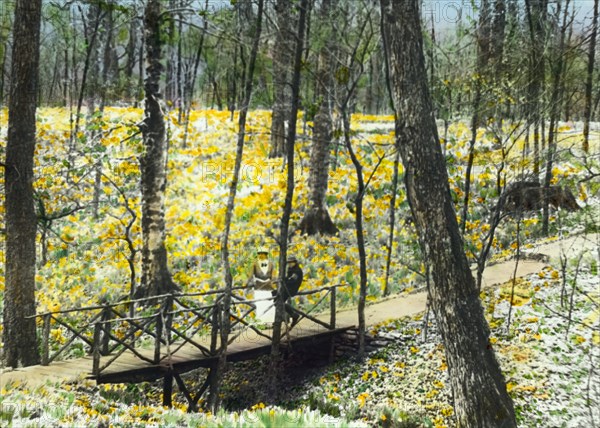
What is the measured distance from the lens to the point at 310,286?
14.0 m

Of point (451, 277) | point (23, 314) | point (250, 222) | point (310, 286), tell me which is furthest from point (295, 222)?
point (451, 277)

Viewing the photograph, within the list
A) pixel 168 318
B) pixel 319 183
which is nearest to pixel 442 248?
pixel 168 318

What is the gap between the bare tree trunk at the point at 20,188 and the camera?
848 centimetres

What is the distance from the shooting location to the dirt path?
1205 centimetres

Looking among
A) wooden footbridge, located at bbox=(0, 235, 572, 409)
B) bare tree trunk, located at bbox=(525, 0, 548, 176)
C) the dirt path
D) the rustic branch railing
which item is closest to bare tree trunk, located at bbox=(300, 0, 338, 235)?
wooden footbridge, located at bbox=(0, 235, 572, 409)

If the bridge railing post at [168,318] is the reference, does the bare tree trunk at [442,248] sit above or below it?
above

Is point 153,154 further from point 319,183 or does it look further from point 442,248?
point 442,248

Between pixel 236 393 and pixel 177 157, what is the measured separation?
13930mm

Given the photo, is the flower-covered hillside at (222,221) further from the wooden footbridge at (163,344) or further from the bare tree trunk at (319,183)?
the wooden footbridge at (163,344)

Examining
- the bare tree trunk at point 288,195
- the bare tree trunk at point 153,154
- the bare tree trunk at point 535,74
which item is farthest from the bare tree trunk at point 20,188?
the bare tree trunk at point 535,74

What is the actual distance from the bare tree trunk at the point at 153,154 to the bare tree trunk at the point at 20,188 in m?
2.97

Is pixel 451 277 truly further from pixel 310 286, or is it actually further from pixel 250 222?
pixel 250 222

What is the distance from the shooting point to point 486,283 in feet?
41.4

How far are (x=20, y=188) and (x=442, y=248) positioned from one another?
21.7ft
